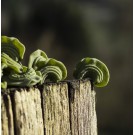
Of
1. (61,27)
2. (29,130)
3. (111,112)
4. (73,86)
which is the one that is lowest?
(29,130)

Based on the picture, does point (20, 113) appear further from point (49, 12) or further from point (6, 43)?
point (49, 12)

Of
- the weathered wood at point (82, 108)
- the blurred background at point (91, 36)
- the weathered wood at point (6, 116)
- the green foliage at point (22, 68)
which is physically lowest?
the weathered wood at point (6, 116)

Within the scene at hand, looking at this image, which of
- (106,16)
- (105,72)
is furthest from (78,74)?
(106,16)

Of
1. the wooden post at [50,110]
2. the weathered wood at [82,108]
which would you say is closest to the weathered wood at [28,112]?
the wooden post at [50,110]

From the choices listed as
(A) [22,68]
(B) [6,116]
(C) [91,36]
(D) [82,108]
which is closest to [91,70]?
(D) [82,108]

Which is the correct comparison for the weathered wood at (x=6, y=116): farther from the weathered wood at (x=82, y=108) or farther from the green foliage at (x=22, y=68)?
the weathered wood at (x=82, y=108)

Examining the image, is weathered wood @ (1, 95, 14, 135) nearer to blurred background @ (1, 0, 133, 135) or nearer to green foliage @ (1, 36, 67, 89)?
green foliage @ (1, 36, 67, 89)
